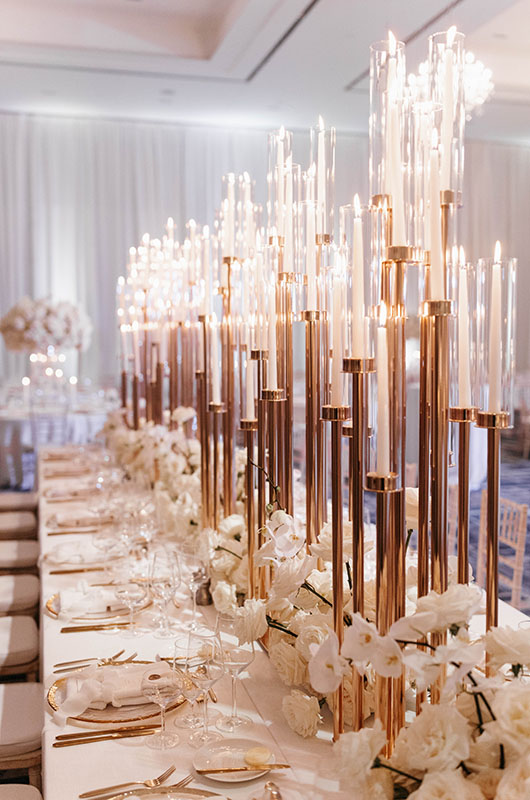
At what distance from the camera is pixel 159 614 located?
224 cm

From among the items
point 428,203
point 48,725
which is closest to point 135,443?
point 48,725

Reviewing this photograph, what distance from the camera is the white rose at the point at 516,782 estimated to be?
106cm

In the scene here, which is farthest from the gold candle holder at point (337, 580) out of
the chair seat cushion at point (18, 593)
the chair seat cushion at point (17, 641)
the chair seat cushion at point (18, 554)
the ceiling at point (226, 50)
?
the ceiling at point (226, 50)

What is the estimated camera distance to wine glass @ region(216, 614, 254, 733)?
1567 millimetres

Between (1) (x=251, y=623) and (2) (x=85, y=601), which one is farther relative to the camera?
(2) (x=85, y=601)

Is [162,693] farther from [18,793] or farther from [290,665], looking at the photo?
[18,793]

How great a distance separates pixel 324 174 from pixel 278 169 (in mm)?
175

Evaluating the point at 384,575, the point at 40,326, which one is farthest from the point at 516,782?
the point at 40,326

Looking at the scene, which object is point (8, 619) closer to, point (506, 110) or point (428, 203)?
point (428, 203)

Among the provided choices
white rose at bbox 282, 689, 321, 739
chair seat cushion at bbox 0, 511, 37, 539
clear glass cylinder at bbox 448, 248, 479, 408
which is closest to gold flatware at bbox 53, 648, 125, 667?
white rose at bbox 282, 689, 321, 739

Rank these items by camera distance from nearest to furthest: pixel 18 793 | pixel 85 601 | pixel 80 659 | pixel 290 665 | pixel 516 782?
pixel 516 782, pixel 290 665, pixel 18 793, pixel 80 659, pixel 85 601

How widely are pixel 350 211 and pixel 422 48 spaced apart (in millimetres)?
6002

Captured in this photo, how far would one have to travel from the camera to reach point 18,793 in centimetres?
187

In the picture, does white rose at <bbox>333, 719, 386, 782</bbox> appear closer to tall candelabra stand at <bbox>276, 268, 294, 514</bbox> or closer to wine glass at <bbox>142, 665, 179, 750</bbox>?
wine glass at <bbox>142, 665, 179, 750</bbox>
